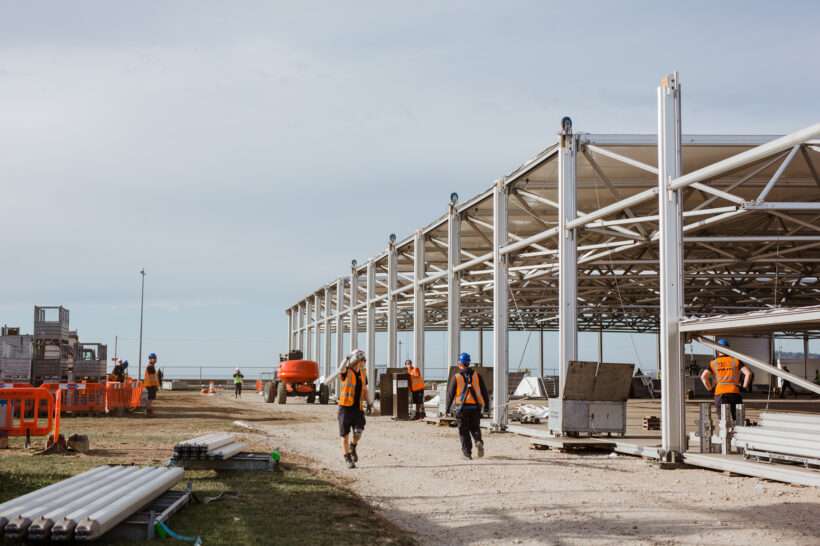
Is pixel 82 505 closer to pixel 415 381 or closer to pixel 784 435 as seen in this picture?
pixel 784 435

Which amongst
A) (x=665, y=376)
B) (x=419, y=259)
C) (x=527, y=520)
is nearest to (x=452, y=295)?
(x=419, y=259)

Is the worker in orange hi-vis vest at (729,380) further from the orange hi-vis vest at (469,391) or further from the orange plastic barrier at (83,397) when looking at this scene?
the orange plastic barrier at (83,397)

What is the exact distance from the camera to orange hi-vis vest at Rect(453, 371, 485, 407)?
15.1m

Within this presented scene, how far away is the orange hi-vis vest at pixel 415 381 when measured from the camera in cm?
2750

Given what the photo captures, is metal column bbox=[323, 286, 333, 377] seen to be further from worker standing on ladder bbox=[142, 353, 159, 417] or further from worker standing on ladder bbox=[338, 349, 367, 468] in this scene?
worker standing on ladder bbox=[338, 349, 367, 468]

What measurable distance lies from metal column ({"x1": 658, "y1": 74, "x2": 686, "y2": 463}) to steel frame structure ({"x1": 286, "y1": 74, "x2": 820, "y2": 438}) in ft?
0.05

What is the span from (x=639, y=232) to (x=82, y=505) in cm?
2024

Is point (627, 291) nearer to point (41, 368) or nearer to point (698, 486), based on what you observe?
point (41, 368)

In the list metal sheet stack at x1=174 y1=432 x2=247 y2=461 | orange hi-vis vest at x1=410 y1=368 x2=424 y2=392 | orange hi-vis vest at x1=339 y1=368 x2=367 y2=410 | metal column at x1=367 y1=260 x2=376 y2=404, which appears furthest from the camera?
metal column at x1=367 y1=260 x2=376 y2=404

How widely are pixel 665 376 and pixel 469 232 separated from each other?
58.1ft

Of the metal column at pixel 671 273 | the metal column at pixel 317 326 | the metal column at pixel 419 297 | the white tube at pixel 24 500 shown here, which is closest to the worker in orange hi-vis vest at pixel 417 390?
the metal column at pixel 419 297

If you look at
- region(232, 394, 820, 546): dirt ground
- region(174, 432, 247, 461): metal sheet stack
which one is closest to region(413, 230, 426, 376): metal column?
region(232, 394, 820, 546): dirt ground

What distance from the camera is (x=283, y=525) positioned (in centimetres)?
849

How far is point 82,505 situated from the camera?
7.45 meters
